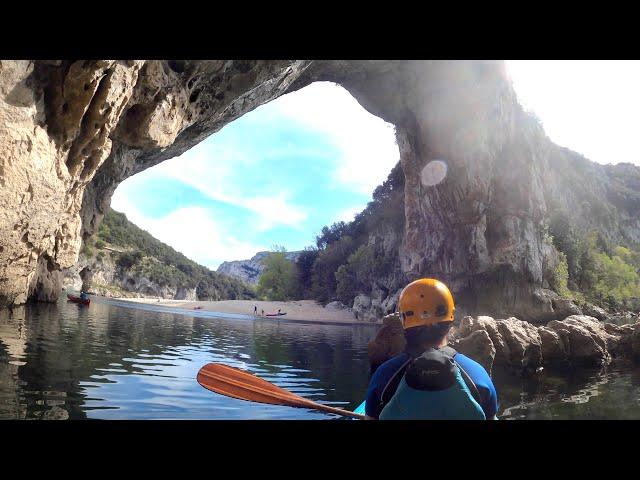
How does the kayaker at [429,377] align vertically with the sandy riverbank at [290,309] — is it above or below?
above

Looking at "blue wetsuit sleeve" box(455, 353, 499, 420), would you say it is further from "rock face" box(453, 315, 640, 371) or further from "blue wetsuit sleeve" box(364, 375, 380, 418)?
"rock face" box(453, 315, 640, 371)

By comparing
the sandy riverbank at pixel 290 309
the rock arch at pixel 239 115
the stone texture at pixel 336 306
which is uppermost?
the rock arch at pixel 239 115

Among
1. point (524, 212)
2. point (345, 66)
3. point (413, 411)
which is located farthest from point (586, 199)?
point (413, 411)

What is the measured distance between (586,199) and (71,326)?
67994mm

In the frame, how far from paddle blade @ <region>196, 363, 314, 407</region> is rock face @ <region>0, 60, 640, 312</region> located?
8.13 m

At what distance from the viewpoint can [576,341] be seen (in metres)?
13.8

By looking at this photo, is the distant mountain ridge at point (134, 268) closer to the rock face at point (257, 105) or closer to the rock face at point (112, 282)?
the rock face at point (112, 282)

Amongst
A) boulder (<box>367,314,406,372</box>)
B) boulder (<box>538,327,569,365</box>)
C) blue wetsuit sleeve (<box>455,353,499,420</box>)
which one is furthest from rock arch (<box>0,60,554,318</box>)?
boulder (<box>538,327,569,365</box>)

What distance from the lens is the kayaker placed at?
2.25 m

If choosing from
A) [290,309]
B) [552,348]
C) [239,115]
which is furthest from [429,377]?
[290,309]

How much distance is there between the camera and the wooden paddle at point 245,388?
155 inches

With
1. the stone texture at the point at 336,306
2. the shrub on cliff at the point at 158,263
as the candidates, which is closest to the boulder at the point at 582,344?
the stone texture at the point at 336,306

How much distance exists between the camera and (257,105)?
20.7m
